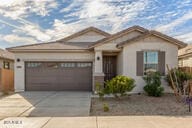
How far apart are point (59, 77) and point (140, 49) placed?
22.5 feet

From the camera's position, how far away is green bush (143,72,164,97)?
51.1ft

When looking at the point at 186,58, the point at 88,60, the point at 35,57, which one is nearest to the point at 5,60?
the point at 35,57

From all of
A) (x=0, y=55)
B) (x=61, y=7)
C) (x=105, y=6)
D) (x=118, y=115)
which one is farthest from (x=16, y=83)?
(x=118, y=115)

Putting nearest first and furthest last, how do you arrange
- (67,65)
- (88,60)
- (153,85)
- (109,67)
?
(153,85) → (88,60) → (67,65) → (109,67)

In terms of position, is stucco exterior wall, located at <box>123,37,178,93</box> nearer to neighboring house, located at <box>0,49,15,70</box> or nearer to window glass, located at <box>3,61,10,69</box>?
neighboring house, located at <box>0,49,15,70</box>

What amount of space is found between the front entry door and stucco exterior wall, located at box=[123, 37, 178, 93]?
367 cm

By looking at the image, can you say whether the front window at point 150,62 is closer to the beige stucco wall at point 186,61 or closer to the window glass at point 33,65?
the beige stucco wall at point 186,61

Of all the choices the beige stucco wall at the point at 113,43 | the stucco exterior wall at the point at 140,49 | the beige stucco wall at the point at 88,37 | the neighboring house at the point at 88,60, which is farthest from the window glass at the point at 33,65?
the stucco exterior wall at the point at 140,49

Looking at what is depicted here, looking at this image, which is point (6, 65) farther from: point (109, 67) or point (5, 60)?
point (109, 67)

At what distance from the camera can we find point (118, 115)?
10.0 m

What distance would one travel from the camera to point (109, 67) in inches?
816

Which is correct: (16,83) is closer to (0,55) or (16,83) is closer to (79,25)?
(0,55)

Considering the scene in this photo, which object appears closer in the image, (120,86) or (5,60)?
(120,86)

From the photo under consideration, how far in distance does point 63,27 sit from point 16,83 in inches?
321
